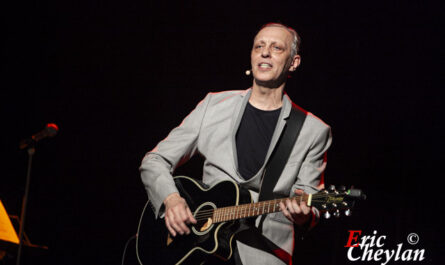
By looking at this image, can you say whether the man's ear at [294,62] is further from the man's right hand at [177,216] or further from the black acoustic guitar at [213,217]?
the man's right hand at [177,216]

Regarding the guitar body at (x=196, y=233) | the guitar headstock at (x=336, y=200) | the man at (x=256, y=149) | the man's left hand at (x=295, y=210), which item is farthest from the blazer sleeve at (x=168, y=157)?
the guitar headstock at (x=336, y=200)

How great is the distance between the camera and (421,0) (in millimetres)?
3830

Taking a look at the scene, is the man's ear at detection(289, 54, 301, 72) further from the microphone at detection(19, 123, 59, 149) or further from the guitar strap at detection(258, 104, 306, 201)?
the microphone at detection(19, 123, 59, 149)

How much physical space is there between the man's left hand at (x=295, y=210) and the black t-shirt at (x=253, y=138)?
39cm

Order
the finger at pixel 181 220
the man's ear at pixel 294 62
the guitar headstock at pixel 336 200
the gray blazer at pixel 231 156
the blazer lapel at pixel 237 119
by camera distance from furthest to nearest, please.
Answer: the man's ear at pixel 294 62 → the blazer lapel at pixel 237 119 → the gray blazer at pixel 231 156 → the finger at pixel 181 220 → the guitar headstock at pixel 336 200

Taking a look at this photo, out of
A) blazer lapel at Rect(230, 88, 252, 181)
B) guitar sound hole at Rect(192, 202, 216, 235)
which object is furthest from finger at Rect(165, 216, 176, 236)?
blazer lapel at Rect(230, 88, 252, 181)

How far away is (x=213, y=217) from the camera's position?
2420mm

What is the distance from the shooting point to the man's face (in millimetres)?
2852

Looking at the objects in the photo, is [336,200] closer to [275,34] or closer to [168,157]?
[168,157]

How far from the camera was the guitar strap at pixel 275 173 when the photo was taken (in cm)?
244

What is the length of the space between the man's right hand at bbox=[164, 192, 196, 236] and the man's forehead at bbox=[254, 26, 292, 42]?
130 centimetres

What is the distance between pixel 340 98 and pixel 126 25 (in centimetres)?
241

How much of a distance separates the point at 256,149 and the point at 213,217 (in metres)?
0.56

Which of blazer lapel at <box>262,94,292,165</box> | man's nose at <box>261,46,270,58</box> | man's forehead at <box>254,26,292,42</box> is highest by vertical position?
man's forehead at <box>254,26,292,42</box>
